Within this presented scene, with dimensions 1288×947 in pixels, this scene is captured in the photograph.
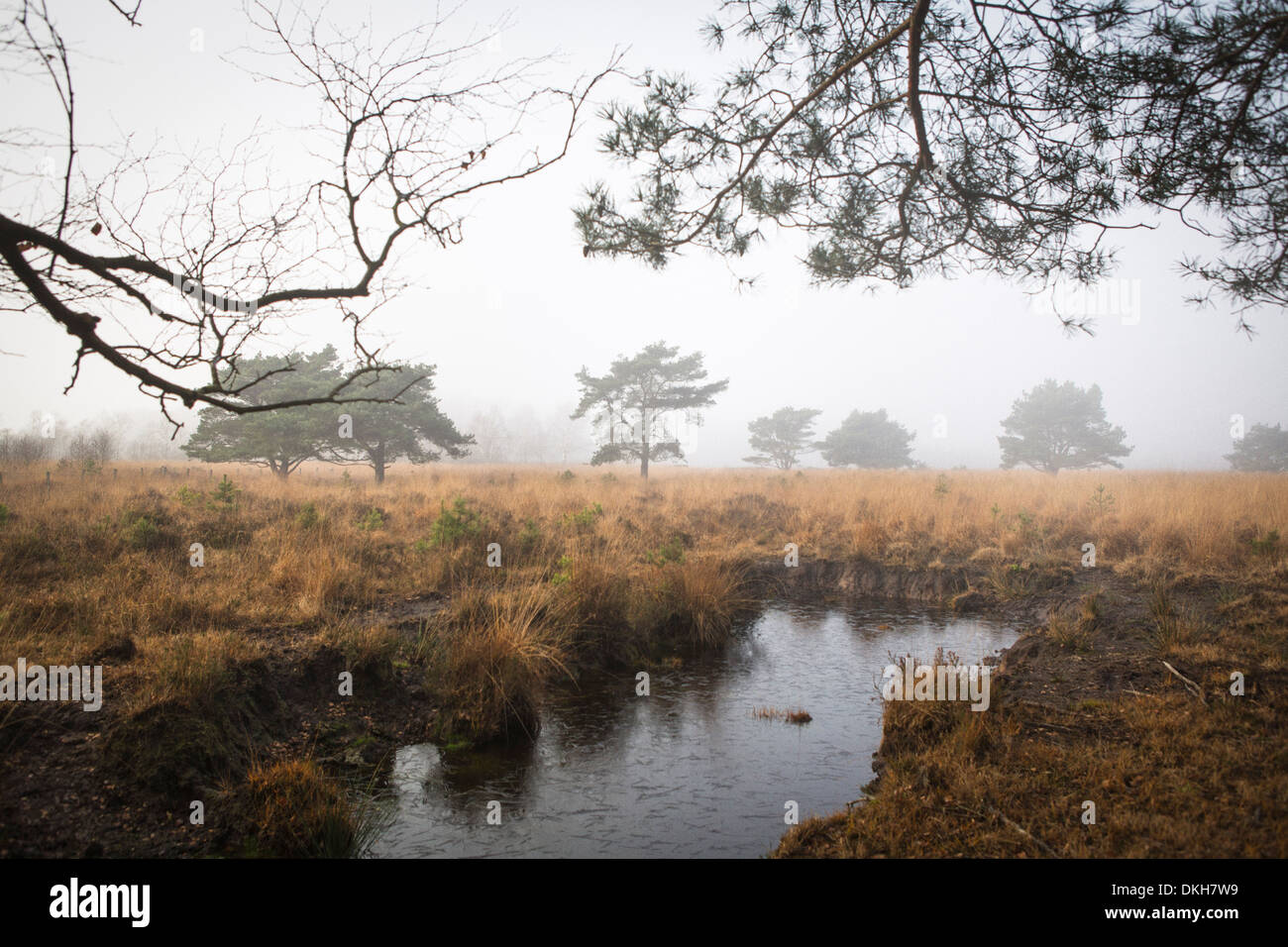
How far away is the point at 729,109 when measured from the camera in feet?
20.3

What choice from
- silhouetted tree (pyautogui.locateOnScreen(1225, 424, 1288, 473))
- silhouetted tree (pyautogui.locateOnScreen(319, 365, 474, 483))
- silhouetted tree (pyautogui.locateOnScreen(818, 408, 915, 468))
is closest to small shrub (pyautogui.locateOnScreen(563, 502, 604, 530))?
silhouetted tree (pyautogui.locateOnScreen(319, 365, 474, 483))

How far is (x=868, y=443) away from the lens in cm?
5131

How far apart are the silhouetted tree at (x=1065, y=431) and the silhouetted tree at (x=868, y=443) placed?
27.2 feet

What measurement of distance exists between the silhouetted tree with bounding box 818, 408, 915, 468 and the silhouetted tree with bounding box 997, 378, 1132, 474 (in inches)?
327

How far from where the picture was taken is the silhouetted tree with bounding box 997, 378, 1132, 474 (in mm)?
45188

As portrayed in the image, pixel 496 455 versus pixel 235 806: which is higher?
pixel 496 455

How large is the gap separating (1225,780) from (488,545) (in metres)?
8.42

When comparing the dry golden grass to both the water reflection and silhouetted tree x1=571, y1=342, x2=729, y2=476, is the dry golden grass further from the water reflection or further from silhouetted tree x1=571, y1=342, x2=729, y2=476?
silhouetted tree x1=571, y1=342, x2=729, y2=476

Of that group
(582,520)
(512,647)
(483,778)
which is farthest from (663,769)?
(582,520)

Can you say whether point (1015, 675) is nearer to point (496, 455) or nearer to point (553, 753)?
point (553, 753)

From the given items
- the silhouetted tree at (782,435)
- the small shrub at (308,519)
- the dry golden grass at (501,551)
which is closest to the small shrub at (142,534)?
the dry golden grass at (501,551)
